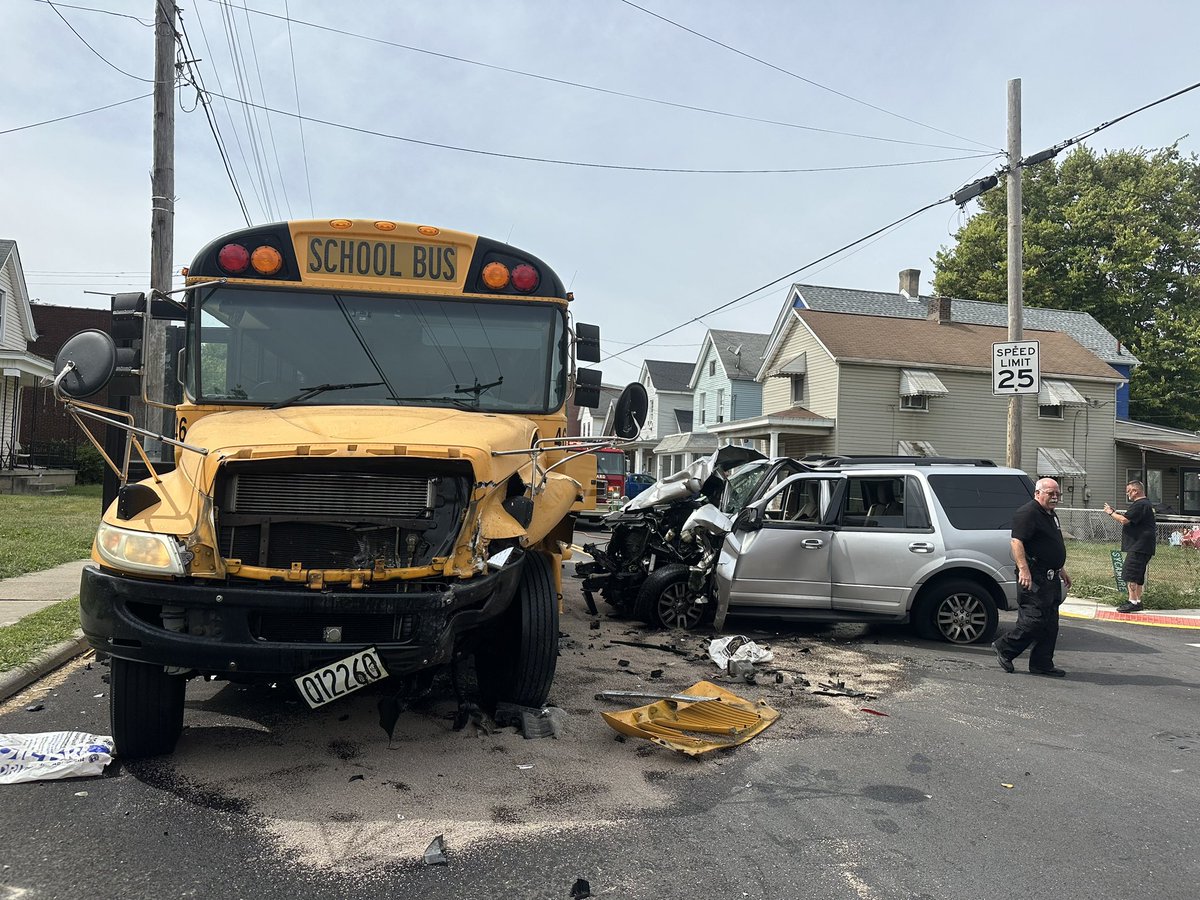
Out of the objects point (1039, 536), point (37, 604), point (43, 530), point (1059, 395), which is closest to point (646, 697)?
point (1039, 536)

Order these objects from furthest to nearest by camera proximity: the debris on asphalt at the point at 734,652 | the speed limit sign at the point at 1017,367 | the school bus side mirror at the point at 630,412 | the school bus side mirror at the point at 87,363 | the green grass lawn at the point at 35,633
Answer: the speed limit sign at the point at 1017,367, the debris on asphalt at the point at 734,652, the green grass lawn at the point at 35,633, the school bus side mirror at the point at 630,412, the school bus side mirror at the point at 87,363

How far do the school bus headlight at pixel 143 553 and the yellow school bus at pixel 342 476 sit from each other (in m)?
0.01

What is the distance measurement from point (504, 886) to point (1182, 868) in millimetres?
2819

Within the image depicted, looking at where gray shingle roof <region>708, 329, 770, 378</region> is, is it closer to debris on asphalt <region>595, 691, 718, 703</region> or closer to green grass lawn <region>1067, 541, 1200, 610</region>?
green grass lawn <region>1067, 541, 1200, 610</region>

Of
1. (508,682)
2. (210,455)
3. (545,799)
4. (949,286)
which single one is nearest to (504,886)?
(545,799)

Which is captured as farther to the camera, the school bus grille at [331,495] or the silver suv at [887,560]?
the silver suv at [887,560]

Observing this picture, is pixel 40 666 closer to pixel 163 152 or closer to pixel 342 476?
pixel 342 476

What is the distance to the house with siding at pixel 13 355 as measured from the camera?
958 inches

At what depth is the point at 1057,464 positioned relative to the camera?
2855 centimetres

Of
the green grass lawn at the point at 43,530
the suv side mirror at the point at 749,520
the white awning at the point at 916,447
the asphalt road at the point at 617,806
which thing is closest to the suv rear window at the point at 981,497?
the suv side mirror at the point at 749,520

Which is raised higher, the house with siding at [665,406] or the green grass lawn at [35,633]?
the house with siding at [665,406]

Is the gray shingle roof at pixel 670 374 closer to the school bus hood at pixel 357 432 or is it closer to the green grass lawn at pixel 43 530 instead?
the green grass lawn at pixel 43 530

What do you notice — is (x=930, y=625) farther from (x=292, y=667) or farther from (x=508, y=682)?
(x=292, y=667)

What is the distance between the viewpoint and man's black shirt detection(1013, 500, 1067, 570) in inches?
283
